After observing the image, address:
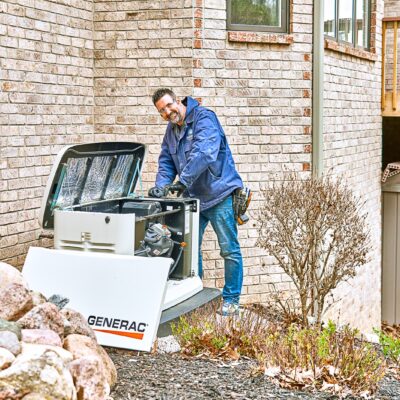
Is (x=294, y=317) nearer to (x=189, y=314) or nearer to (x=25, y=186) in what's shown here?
(x=189, y=314)

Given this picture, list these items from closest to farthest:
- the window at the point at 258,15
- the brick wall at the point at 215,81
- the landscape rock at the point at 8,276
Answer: the landscape rock at the point at 8,276
the brick wall at the point at 215,81
the window at the point at 258,15

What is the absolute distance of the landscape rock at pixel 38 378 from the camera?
13.1 feet

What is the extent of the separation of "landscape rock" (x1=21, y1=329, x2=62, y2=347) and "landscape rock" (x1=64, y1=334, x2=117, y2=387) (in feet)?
0.31

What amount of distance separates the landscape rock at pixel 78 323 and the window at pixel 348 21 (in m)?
5.49

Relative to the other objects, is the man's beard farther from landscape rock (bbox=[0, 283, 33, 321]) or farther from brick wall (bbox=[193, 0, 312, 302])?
landscape rock (bbox=[0, 283, 33, 321])

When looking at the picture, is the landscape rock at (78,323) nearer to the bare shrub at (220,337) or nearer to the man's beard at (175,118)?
the bare shrub at (220,337)

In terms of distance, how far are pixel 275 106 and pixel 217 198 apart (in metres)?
2.05

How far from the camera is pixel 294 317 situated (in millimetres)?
7551

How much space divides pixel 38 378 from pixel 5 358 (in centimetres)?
20

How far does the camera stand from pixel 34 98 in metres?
7.46

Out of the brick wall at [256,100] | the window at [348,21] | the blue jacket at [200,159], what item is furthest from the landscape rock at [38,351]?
the window at [348,21]

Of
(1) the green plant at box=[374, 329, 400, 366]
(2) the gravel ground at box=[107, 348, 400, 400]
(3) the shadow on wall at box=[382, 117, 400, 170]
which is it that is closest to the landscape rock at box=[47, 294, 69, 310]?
(2) the gravel ground at box=[107, 348, 400, 400]

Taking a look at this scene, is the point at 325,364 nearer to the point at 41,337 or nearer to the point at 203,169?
the point at 41,337

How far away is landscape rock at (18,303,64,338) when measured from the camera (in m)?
4.71
